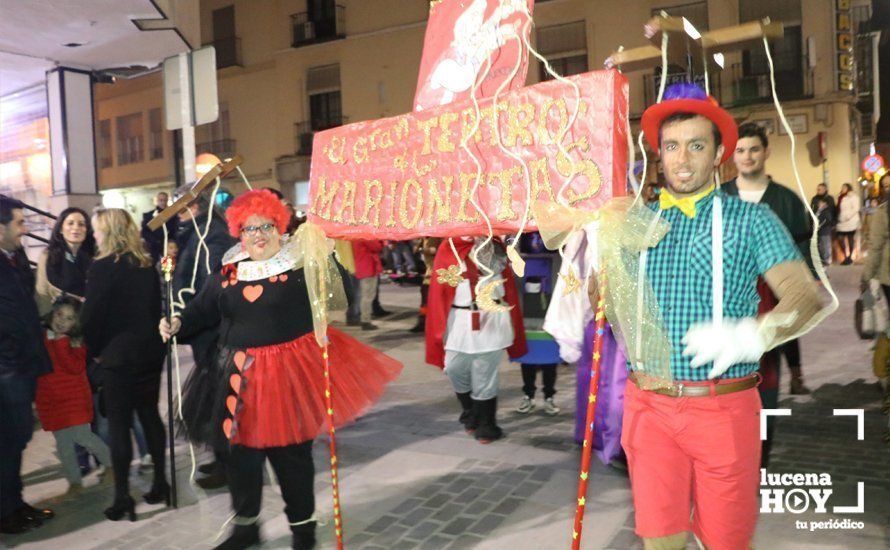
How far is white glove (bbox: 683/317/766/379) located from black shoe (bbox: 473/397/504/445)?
3.38 metres

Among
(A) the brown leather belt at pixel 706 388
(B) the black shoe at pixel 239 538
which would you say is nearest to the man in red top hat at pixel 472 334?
(B) the black shoe at pixel 239 538

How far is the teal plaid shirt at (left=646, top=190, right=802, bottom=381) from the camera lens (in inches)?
94.6

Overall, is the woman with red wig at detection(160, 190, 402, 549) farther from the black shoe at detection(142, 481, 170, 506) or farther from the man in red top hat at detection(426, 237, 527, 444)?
the man in red top hat at detection(426, 237, 527, 444)

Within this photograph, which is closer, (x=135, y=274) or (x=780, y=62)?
(x=135, y=274)

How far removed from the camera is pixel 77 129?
9.84m

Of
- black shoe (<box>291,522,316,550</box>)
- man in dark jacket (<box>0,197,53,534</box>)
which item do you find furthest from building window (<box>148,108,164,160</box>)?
black shoe (<box>291,522,316,550</box>)

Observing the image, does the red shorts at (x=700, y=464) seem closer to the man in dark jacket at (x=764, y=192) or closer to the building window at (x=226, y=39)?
the man in dark jacket at (x=764, y=192)

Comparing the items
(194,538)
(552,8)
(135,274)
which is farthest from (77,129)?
(552,8)

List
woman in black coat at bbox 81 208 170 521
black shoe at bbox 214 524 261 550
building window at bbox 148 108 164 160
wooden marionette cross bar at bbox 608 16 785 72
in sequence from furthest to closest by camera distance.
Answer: building window at bbox 148 108 164 160 < woman in black coat at bbox 81 208 170 521 < black shoe at bbox 214 524 261 550 < wooden marionette cross bar at bbox 608 16 785 72

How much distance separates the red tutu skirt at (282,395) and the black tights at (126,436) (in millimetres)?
1122

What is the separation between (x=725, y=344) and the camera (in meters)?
2.31

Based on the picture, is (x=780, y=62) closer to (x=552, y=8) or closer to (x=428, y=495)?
(x=552, y=8)

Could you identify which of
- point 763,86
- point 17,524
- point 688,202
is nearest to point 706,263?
point 688,202

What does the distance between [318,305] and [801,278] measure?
2.22m
